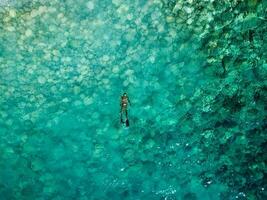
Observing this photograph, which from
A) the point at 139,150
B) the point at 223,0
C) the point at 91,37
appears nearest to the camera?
the point at 223,0

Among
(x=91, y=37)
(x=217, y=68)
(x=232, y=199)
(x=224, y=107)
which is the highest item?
(x=91, y=37)

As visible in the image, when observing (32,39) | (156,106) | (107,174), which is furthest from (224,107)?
(32,39)

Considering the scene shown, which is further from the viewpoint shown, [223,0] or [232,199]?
[232,199]

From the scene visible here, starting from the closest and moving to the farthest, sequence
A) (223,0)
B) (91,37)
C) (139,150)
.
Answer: (223,0), (91,37), (139,150)

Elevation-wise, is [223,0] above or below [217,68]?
above

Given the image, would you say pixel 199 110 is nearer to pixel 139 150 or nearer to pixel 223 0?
pixel 139 150

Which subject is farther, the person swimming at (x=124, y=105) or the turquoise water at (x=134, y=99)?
the person swimming at (x=124, y=105)

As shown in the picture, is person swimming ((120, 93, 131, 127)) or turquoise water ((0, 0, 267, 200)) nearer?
turquoise water ((0, 0, 267, 200))

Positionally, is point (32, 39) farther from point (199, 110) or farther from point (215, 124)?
point (215, 124)
